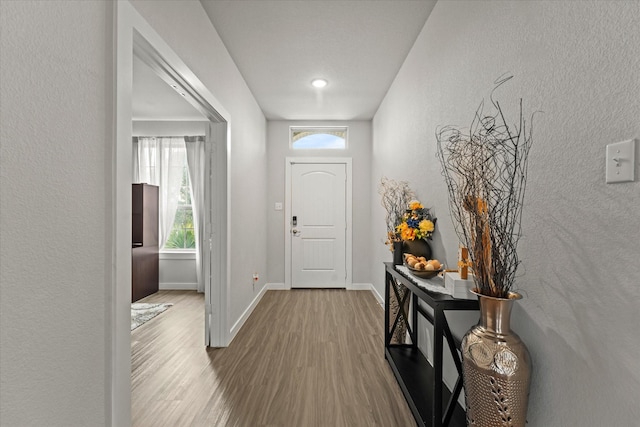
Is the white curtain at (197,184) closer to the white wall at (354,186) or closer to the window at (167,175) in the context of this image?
the window at (167,175)

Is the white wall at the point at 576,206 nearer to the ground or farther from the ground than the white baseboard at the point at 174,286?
farther from the ground

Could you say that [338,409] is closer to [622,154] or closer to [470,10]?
[622,154]

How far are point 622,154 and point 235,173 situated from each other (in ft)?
9.33

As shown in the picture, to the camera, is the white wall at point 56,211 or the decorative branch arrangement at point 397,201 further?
the decorative branch arrangement at point 397,201

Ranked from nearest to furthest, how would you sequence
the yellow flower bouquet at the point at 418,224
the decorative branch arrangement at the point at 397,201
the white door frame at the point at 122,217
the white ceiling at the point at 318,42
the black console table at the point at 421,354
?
the white door frame at the point at 122,217
the black console table at the point at 421,354
the yellow flower bouquet at the point at 418,224
the white ceiling at the point at 318,42
the decorative branch arrangement at the point at 397,201

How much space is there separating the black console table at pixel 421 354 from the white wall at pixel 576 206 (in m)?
0.31

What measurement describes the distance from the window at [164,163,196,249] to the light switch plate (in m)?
5.21

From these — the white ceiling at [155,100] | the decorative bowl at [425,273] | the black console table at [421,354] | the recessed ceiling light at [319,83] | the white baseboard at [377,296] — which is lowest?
the white baseboard at [377,296]

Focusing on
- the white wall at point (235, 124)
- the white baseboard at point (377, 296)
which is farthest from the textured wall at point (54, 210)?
the white baseboard at point (377, 296)

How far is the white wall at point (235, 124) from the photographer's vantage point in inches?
75.4

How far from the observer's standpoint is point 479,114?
5.45 ft

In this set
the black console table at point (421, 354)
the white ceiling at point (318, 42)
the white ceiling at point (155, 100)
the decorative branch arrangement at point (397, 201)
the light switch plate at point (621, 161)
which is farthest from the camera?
the white ceiling at point (155, 100)

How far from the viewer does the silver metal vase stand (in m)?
1.13

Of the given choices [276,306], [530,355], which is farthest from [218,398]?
[276,306]
